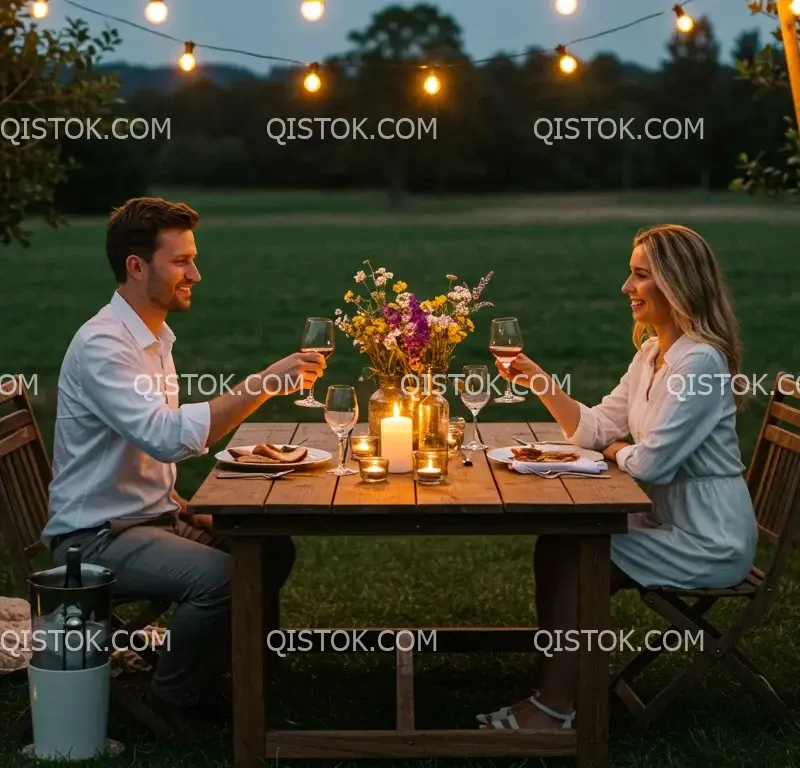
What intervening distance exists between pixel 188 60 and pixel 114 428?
8.24 feet

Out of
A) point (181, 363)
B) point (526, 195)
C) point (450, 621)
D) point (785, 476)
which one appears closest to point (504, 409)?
point (181, 363)

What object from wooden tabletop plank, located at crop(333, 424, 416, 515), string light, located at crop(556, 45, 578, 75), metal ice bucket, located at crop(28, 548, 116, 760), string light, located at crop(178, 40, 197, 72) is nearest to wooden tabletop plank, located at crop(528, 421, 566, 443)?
wooden tabletop plank, located at crop(333, 424, 416, 515)

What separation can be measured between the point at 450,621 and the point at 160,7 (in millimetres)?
2462

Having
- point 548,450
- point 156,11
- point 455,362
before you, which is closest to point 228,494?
point 548,450

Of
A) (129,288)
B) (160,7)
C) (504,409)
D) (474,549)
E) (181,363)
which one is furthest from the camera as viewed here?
(181,363)

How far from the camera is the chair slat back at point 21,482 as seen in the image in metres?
3.22

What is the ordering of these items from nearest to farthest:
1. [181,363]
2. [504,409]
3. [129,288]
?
[129,288]
[504,409]
[181,363]

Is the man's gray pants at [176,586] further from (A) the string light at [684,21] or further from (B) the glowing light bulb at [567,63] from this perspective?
(A) the string light at [684,21]

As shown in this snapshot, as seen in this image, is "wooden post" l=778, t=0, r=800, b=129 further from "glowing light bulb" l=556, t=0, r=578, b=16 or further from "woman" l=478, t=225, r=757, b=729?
"woman" l=478, t=225, r=757, b=729

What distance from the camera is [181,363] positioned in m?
13.7

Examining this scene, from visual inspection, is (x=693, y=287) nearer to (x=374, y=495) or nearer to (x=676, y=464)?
(x=676, y=464)

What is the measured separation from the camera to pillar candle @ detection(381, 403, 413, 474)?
3.20 meters

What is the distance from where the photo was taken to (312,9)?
4406 millimetres

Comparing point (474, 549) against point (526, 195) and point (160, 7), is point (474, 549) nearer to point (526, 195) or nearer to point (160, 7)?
point (160, 7)
